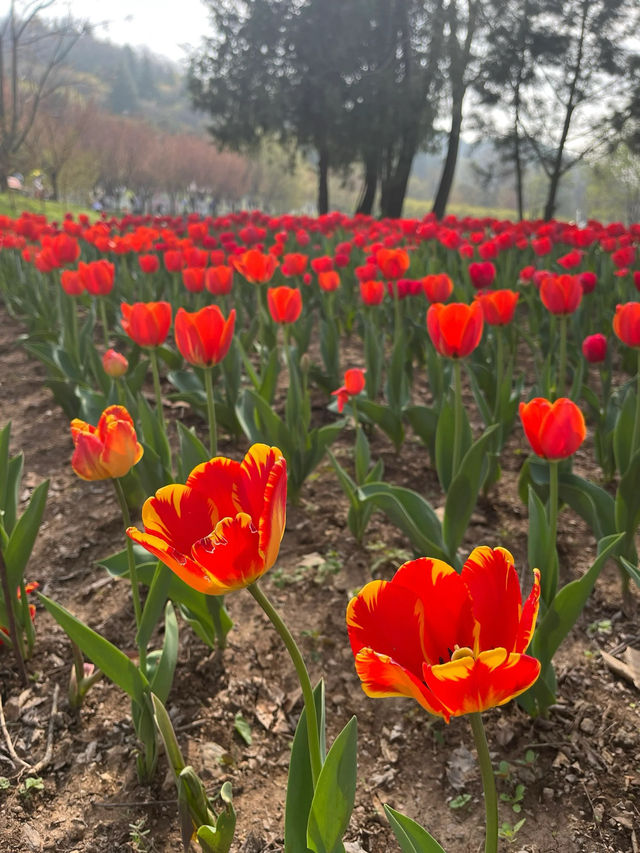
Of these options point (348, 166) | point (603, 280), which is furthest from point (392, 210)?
point (603, 280)

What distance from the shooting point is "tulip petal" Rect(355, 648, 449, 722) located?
0.68m

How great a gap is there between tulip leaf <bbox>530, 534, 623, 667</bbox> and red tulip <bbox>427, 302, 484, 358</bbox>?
2.43 feet

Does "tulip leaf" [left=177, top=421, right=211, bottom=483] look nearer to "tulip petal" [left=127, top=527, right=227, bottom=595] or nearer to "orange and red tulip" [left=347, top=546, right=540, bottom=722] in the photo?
"tulip petal" [left=127, top=527, right=227, bottom=595]

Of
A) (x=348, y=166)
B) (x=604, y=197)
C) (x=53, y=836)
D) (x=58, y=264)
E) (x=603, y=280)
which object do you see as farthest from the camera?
(x=604, y=197)

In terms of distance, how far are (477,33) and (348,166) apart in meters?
5.21

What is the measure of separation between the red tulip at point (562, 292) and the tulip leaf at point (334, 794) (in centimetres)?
220

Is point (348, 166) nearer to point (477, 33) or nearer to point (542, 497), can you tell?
point (477, 33)

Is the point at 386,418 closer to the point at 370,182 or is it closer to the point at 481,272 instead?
the point at 481,272

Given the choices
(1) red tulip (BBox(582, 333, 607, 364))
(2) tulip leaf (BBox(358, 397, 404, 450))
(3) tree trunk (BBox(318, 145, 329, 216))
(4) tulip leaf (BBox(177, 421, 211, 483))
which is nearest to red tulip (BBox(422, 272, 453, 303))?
(2) tulip leaf (BBox(358, 397, 404, 450))

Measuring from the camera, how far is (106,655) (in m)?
1.43

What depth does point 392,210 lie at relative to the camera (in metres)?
19.1

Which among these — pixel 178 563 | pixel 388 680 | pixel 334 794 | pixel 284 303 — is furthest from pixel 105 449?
pixel 284 303

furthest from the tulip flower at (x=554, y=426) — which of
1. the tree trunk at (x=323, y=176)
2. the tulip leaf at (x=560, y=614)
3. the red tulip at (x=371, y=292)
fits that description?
the tree trunk at (x=323, y=176)

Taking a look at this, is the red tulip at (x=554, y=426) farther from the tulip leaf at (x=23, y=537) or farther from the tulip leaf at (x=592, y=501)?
the tulip leaf at (x=23, y=537)
